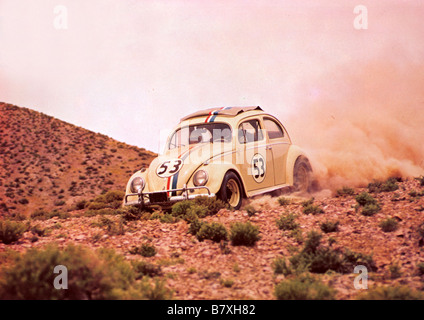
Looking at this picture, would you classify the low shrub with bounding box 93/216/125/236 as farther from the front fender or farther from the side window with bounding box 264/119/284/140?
the front fender

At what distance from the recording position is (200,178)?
995cm

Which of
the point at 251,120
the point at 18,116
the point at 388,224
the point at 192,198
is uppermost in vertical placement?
the point at 18,116

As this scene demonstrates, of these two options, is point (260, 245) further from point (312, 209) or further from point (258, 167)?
point (258, 167)

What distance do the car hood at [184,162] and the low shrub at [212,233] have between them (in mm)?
2324

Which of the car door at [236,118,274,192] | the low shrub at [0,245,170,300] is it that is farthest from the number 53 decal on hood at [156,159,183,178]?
the low shrub at [0,245,170,300]

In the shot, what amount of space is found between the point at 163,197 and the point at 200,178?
101 cm

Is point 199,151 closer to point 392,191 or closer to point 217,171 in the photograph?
point 217,171

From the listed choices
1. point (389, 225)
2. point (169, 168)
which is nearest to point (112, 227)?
point (169, 168)

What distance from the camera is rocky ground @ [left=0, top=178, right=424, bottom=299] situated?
5.74m

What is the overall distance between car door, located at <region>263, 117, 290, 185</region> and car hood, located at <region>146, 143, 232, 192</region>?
6.18 ft

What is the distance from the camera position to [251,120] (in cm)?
1215

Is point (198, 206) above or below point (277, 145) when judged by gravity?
below

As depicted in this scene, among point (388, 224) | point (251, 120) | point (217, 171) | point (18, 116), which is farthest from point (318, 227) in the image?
point (18, 116)
